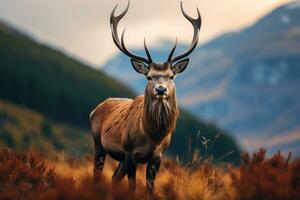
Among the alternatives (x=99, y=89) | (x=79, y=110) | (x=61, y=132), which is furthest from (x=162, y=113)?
(x=99, y=89)

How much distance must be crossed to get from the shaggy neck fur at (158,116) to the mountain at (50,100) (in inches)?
3671

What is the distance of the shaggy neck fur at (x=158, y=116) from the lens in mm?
10148

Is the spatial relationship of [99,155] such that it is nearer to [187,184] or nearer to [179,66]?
[179,66]

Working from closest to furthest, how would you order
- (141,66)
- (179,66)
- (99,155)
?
(141,66) → (179,66) → (99,155)

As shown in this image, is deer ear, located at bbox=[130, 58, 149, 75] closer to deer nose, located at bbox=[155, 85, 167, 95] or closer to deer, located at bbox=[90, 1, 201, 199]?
deer, located at bbox=[90, 1, 201, 199]

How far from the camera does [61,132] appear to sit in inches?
4845

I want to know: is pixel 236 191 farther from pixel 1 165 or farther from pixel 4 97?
pixel 4 97

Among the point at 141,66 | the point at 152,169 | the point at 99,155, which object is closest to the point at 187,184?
the point at 152,169

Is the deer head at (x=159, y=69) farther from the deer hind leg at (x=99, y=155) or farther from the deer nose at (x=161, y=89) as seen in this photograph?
the deer hind leg at (x=99, y=155)

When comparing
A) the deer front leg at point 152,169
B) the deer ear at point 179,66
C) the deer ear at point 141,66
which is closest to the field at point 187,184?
the deer front leg at point 152,169

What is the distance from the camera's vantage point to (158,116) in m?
10.2

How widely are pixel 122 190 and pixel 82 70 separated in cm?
15191

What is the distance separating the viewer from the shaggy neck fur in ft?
33.3

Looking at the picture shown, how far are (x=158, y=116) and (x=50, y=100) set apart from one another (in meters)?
121
